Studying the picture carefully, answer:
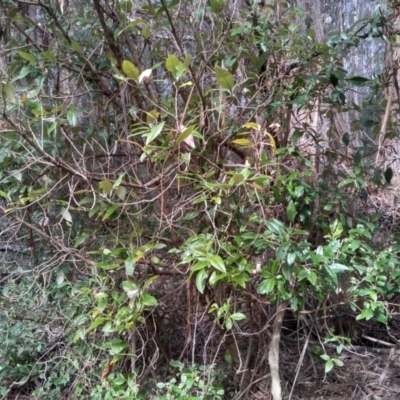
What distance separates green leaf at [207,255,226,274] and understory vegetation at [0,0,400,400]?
0.04m

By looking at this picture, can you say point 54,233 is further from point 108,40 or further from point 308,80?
point 308,80

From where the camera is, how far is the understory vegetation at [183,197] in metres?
2.05

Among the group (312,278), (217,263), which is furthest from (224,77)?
(312,278)

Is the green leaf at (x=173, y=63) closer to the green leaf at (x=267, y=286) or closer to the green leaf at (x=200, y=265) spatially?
the green leaf at (x=200, y=265)

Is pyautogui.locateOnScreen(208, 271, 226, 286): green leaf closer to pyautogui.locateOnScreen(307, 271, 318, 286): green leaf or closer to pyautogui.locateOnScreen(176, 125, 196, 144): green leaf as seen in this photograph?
pyautogui.locateOnScreen(307, 271, 318, 286): green leaf

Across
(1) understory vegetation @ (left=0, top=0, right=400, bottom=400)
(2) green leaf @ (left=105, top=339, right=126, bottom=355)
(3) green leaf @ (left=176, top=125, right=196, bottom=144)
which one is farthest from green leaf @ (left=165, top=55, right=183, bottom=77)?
(2) green leaf @ (left=105, top=339, right=126, bottom=355)

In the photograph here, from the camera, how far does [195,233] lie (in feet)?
7.11

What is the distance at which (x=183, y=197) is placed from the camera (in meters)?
2.25

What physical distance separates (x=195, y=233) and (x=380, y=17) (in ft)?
4.40

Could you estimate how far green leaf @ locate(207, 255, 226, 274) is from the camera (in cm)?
178

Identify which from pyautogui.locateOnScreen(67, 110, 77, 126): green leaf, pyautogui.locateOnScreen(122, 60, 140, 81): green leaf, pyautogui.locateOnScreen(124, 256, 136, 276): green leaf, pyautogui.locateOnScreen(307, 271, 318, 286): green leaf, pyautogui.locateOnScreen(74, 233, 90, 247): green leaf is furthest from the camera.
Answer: pyautogui.locateOnScreen(74, 233, 90, 247): green leaf

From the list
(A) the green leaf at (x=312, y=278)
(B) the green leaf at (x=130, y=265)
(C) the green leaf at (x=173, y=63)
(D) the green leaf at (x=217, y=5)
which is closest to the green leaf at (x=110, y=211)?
(B) the green leaf at (x=130, y=265)

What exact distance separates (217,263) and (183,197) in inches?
21.2

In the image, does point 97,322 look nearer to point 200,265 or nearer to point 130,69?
point 200,265
